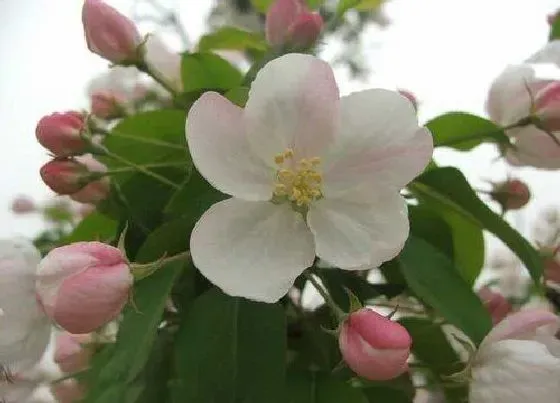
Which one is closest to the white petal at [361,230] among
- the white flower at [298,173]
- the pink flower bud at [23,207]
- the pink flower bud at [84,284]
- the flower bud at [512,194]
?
→ the white flower at [298,173]

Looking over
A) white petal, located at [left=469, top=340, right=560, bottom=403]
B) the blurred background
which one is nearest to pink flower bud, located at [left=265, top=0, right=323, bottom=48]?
white petal, located at [left=469, top=340, right=560, bottom=403]

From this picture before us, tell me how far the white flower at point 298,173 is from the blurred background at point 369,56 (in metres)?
0.84

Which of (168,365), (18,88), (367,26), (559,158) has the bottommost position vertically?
(18,88)

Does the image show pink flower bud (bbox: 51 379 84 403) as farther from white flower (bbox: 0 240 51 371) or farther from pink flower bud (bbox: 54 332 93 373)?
white flower (bbox: 0 240 51 371)

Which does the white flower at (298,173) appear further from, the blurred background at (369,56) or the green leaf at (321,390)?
the blurred background at (369,56)

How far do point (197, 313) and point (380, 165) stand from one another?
141 millimetres

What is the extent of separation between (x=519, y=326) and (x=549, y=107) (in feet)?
0.52

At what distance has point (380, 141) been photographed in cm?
46

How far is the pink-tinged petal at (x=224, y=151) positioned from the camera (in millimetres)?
443

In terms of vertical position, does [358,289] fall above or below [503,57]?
above

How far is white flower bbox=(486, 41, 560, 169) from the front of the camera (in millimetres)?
603

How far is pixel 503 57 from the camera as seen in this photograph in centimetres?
155

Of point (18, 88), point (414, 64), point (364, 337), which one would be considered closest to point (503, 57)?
point (414, 64)

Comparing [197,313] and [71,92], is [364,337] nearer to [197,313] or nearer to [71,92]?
[197,313]
